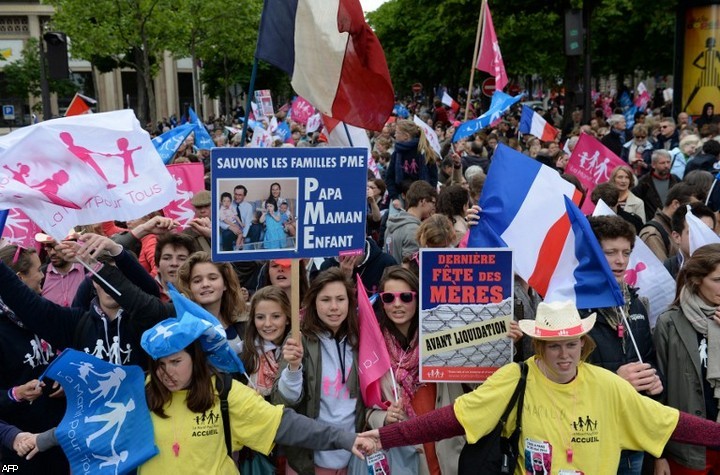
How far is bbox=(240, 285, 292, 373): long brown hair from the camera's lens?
4540 millimetres

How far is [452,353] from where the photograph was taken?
4.30m

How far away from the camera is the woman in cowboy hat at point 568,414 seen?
3.67 metres

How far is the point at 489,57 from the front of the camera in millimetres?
12250

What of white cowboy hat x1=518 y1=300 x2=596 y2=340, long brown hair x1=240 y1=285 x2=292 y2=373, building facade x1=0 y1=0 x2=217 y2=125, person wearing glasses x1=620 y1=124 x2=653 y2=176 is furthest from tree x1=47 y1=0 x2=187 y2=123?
building facade x1=0 y1=0 x2=217 y2=125

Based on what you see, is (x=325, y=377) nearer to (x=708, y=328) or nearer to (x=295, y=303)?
(x=295, y=303)

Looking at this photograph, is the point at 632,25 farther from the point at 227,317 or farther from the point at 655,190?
the point at 227,317

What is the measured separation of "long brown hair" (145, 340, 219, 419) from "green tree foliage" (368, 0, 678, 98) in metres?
21.3

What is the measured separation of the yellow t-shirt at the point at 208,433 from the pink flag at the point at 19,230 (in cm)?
269

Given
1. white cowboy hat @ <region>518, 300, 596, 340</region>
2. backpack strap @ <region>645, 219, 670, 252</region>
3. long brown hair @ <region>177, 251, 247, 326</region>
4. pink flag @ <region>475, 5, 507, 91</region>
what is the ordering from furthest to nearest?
pink flag @ <region>475, 5, 507, 91</region>
backpack strap @ <region>645, 219, 670, 252</region>
long brown hair @ <region>177, 251, 247, 326</region>
white cowboy hat @ <region>518, 300, 596, 340</region>

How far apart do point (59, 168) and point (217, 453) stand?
2.00 metres

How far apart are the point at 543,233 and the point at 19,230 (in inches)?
150

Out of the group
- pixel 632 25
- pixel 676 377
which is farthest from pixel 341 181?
pixel 632 25

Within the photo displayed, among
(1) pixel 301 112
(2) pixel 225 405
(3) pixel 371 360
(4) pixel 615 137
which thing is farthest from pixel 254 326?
(1) pixel 301 112

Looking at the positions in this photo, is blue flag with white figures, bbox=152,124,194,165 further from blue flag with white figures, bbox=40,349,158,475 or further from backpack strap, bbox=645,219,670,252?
blue flag with white figures, bbox=40,349,158,475
